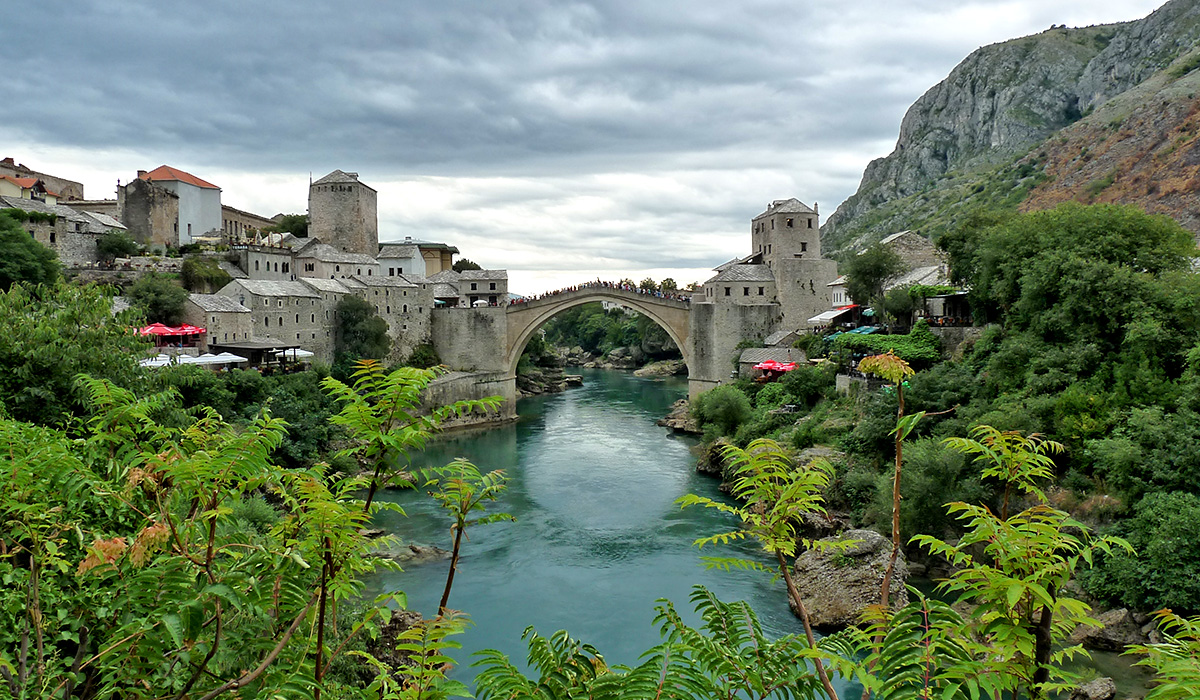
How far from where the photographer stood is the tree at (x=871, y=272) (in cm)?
2770

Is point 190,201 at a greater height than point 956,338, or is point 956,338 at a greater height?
point 190,201

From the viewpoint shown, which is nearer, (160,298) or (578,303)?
(160,298)

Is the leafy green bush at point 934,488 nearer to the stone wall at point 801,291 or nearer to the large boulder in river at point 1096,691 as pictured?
the large boulder in river at point 1096,691

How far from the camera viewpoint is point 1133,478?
12500 millimetres

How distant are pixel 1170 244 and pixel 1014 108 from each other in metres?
74.4

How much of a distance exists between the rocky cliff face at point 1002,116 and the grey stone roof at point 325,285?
45534 millimetres

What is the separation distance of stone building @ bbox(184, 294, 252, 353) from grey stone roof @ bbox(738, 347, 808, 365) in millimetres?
19772

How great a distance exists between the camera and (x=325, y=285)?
32938 millimetres

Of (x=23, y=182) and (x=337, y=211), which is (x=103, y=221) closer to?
(x=23, y=182)

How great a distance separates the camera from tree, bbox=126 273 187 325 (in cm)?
2542

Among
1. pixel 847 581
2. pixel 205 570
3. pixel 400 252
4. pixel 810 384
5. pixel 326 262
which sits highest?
pixel 400 252

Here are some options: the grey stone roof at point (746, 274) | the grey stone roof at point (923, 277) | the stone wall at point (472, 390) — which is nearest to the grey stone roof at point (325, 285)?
the stone wall at point (472, 390)

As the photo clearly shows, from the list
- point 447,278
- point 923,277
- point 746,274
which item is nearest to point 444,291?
point 447,278

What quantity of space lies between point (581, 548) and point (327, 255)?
25763mm
